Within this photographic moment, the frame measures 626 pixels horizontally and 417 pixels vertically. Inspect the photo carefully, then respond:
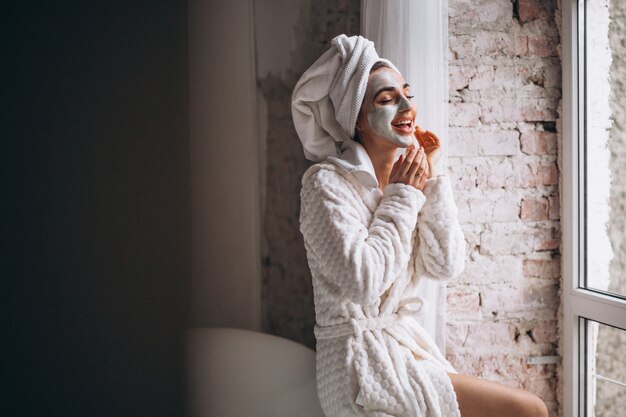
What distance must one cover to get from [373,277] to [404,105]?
36 cm

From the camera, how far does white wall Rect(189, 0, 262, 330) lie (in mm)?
551

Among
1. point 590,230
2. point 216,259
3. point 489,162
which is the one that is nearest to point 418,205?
point 216,259

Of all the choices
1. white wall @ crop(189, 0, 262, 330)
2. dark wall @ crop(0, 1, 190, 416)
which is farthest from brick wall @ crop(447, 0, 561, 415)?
dark wall @ crop(0, 1, 190, 416)

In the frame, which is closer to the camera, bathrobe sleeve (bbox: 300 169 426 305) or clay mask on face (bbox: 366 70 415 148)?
bathrobe sleeve (bbox: 300 169 426 305)

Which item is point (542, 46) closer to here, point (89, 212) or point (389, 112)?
point (389, 112)

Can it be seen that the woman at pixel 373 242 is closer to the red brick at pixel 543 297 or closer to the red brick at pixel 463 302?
the red brick at pixel 463 302

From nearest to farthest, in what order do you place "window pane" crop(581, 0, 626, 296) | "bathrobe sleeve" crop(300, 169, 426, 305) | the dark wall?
the dark wall, "bathrobe sleeve" crop(300, 169, 426, 305), "window pane" crop(581, 0, 626, 296)

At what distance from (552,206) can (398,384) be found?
87 cm

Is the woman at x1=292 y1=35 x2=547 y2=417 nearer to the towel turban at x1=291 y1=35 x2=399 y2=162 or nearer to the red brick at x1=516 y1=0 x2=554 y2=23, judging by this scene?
the towel turban at x1=291 y1=35 x2=399 y2=162

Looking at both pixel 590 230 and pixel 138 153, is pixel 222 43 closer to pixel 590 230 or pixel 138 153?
pixel 138 153

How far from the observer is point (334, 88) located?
102 centimetres

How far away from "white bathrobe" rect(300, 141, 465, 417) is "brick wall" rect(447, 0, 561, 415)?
0.42 m

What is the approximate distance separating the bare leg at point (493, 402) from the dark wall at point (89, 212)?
70 centimetres

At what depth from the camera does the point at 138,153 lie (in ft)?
1.38
